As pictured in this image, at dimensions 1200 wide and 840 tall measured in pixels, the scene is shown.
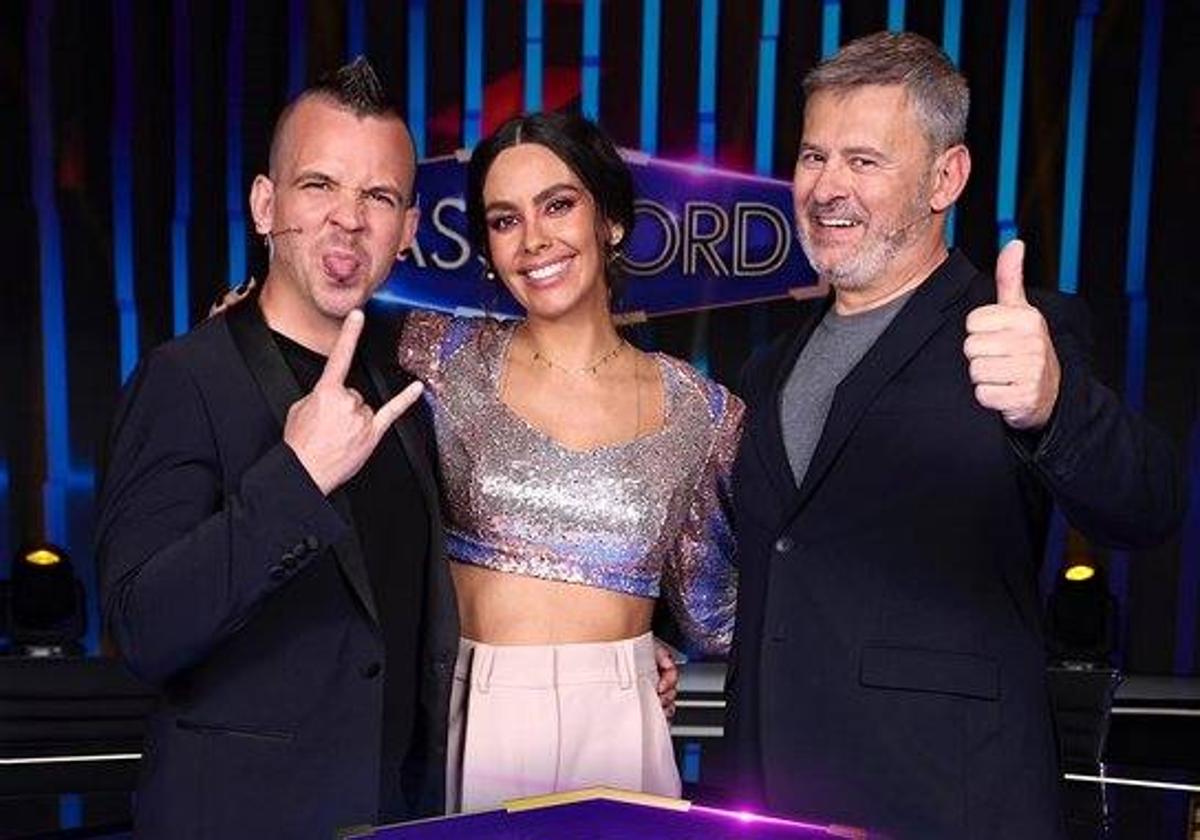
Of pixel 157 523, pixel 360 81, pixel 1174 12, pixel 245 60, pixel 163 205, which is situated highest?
pixel 1174 12

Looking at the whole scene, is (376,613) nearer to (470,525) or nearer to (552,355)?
(470,525)

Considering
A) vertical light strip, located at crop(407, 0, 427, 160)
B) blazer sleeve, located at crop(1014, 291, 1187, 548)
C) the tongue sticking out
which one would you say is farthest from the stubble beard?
vertical light strip, located at crop(407, 0, 427, 160)

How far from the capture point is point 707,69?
480 cm

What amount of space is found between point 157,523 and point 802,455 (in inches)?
33.2

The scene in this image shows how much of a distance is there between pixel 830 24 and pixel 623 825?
4.27 m

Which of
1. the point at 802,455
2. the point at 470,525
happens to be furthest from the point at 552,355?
the point at 802,455

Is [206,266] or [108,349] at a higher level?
[206,266]

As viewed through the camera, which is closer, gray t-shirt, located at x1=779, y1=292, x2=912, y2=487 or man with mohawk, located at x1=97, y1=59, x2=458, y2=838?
man with mohawk, located at x1=97, y1=59, x2=458, y2=838

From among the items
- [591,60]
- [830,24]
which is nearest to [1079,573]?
[830,24]

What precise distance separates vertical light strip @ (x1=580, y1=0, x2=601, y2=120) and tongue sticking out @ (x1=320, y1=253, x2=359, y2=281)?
3214 millimetres

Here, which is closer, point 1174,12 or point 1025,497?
point 1025,497

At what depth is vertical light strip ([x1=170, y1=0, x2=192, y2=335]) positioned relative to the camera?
4770 mm

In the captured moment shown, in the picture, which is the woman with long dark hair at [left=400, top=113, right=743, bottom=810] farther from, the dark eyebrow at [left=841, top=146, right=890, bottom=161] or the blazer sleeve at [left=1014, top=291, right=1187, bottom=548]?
the blazer sleeve at [left=1014, top=291, right=1187, bottom=548]

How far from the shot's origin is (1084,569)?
4.36 m
